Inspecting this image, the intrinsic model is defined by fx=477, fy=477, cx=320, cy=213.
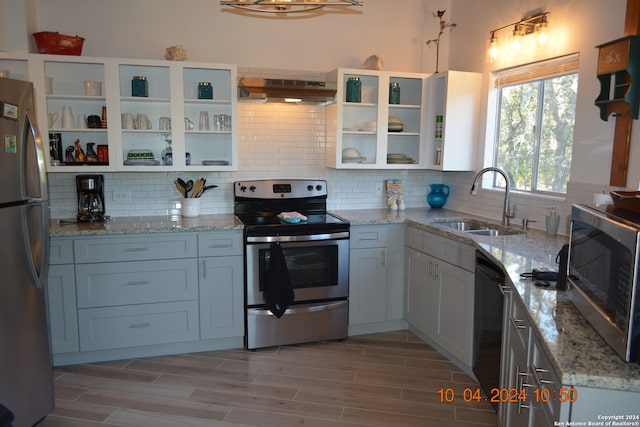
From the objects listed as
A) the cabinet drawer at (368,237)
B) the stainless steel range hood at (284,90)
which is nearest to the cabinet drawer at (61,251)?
the stainless steel range hood at (284,90)

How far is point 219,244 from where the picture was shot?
3.58 metres

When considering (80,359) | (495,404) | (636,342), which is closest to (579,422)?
(636,342)

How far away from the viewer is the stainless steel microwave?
1.25 metres

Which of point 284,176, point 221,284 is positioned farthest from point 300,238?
point 284,176

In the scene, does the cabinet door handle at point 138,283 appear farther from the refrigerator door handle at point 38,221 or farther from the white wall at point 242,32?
the white wall at point 242,32

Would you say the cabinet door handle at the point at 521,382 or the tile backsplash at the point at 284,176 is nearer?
the cabinet door handle at the point at 521,382

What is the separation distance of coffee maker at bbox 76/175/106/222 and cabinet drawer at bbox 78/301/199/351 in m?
0.76

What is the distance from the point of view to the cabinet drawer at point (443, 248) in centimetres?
314

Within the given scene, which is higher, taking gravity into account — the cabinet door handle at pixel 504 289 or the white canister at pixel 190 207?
the white canister at pixel 190 207

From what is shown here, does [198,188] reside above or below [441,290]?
above

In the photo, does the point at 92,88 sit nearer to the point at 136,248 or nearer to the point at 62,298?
the point at 136,248

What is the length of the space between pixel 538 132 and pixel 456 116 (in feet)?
2.41

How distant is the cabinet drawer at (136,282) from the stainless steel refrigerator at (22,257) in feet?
2.44

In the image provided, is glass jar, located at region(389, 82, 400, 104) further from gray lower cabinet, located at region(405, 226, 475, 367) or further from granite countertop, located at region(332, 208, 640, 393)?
granite countertop, located at region(332, 208, 640, 393)
